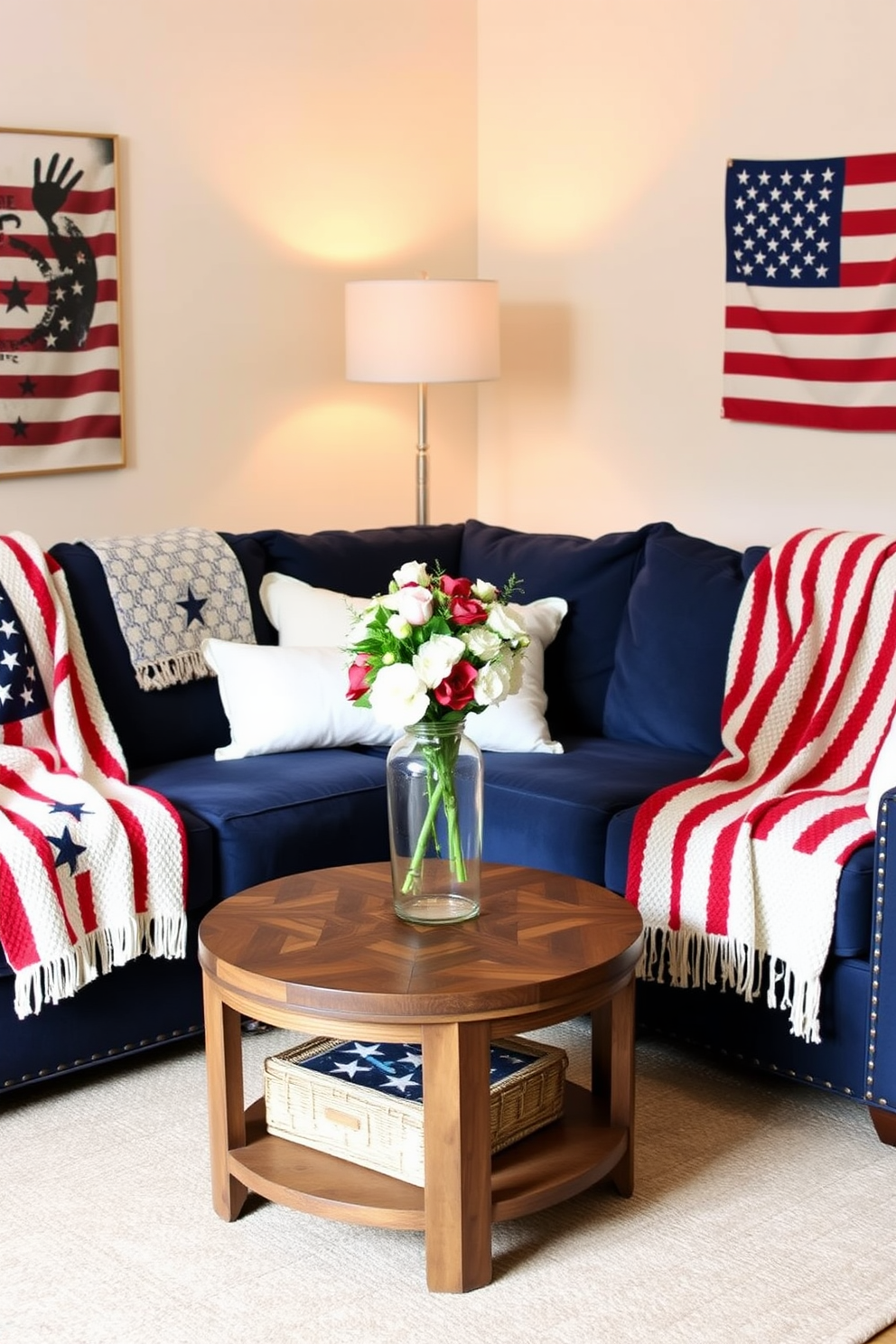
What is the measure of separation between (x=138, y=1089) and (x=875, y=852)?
4.42ft

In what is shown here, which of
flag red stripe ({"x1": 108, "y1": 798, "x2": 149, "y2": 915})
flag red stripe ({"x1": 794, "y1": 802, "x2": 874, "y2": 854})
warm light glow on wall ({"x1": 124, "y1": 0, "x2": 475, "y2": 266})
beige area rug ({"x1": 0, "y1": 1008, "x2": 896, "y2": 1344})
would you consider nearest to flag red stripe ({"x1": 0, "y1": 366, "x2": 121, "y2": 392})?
warm light glow on wall ({"x1": 124, "y1": 0, "x2": 475, "y2": 266})

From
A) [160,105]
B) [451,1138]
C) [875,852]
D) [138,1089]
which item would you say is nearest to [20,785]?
[138,1089]

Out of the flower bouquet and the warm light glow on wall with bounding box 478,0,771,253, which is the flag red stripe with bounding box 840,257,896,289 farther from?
the flower bouquet

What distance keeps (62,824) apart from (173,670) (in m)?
0.67

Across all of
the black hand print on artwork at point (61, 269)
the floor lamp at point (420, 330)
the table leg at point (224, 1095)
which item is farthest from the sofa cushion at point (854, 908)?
the black hand print on artwork at point (61, 269)

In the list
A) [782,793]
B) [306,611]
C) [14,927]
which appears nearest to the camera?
[14,927]

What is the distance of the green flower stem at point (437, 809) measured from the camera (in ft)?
7.73

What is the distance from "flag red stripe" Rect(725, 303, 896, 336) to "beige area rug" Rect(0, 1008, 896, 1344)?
184 cm

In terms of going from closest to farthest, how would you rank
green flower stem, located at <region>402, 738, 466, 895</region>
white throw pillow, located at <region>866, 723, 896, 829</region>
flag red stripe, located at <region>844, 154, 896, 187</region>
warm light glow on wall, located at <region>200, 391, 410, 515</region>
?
green flower stem, located at <region>402, 738, 466, 895</region> → white throw pillow, located at <region>866, 723, 896, 829</region> → flag red stripe, located at <region>844, 154, 896, 187</region> → warm light glow on wall, located at <region>200, 391, 410, 515</region>

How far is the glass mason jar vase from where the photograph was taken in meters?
2.36

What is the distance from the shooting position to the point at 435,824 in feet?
7.83

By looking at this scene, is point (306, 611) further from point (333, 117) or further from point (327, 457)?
point (333, 117)

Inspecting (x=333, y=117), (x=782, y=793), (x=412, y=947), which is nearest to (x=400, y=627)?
(x=412, y=947)

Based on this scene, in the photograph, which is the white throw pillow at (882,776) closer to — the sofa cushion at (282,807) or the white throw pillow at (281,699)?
the sofa cushion at (282,807)
